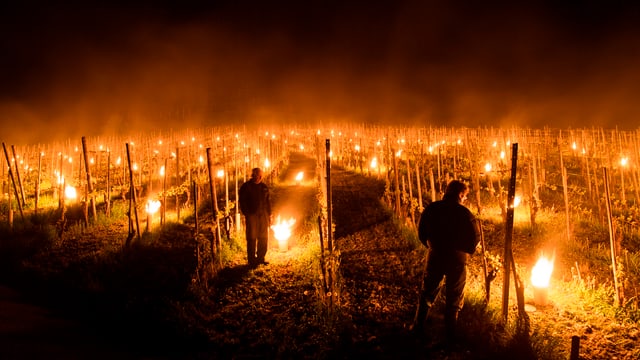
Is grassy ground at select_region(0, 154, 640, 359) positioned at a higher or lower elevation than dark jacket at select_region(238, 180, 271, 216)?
lower

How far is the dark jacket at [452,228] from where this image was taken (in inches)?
165

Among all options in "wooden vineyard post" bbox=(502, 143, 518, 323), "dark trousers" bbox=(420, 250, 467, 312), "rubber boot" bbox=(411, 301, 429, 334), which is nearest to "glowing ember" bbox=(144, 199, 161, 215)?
"rubber boot" bbox=(411, 301, 429, 334)

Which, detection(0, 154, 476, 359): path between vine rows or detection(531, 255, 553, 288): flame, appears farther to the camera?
detection(531, 255, 553, 288): flame

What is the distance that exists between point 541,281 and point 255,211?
14.7 ft

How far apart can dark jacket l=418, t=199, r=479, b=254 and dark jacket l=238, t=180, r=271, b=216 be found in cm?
317

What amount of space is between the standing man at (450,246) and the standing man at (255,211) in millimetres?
3076

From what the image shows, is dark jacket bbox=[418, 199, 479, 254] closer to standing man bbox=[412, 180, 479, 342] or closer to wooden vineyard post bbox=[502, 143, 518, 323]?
standing man bbox=[412, 180, 479, 342]

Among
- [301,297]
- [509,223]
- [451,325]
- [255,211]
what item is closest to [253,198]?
[255,211]

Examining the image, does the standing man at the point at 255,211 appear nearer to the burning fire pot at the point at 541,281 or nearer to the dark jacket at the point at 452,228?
the dark jacket at the point at 452,228

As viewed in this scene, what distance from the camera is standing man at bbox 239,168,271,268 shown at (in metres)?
6.53

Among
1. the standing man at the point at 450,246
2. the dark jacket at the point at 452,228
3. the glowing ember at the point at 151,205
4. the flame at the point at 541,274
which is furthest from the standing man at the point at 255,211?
the flame at the point at 541,274

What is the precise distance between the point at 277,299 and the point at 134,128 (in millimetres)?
47048

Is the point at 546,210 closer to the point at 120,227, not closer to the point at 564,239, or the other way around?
the point at 564,239

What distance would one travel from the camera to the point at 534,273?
5.30 m
